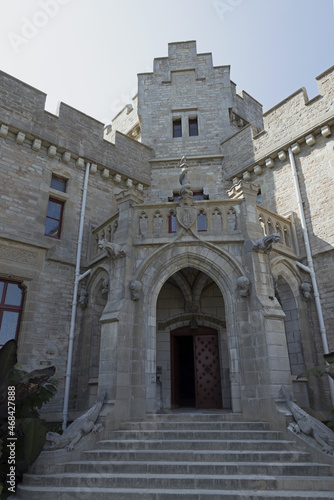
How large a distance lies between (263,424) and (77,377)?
204 inches

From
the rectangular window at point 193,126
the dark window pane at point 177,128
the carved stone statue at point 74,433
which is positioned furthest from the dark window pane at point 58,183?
the carved stone statue at point 74,433

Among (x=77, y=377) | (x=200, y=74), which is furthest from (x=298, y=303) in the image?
(x=200, y=74)

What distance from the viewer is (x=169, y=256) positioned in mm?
8234

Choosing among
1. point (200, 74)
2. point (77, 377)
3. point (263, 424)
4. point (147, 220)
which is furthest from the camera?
point (200, 74)

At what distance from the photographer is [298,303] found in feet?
30.4

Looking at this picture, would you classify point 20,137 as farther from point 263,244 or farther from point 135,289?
point 263,244

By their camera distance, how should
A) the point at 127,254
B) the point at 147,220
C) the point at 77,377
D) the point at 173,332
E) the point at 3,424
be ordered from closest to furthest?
the point at 3,424, the point at 127,254, the point at 147,220, the point at 77,377, the point at 173,332

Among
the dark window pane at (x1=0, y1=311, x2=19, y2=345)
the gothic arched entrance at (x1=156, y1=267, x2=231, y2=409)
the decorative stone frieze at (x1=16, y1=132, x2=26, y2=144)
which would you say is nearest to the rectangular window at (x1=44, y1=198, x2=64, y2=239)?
the decorative stone frieze at (x1=16, y1=132, x2=26, y2=144)

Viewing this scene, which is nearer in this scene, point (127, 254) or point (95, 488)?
point (95, 488)

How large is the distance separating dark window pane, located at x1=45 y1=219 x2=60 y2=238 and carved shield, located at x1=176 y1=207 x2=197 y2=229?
429cm

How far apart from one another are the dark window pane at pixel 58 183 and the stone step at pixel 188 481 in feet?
26.6

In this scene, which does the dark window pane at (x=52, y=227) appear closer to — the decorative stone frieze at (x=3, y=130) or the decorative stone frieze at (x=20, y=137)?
the decorative stone frieze at (x=20, y=137)

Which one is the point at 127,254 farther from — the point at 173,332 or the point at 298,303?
the point at 298,303

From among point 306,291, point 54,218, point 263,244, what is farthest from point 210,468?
point 54,218
